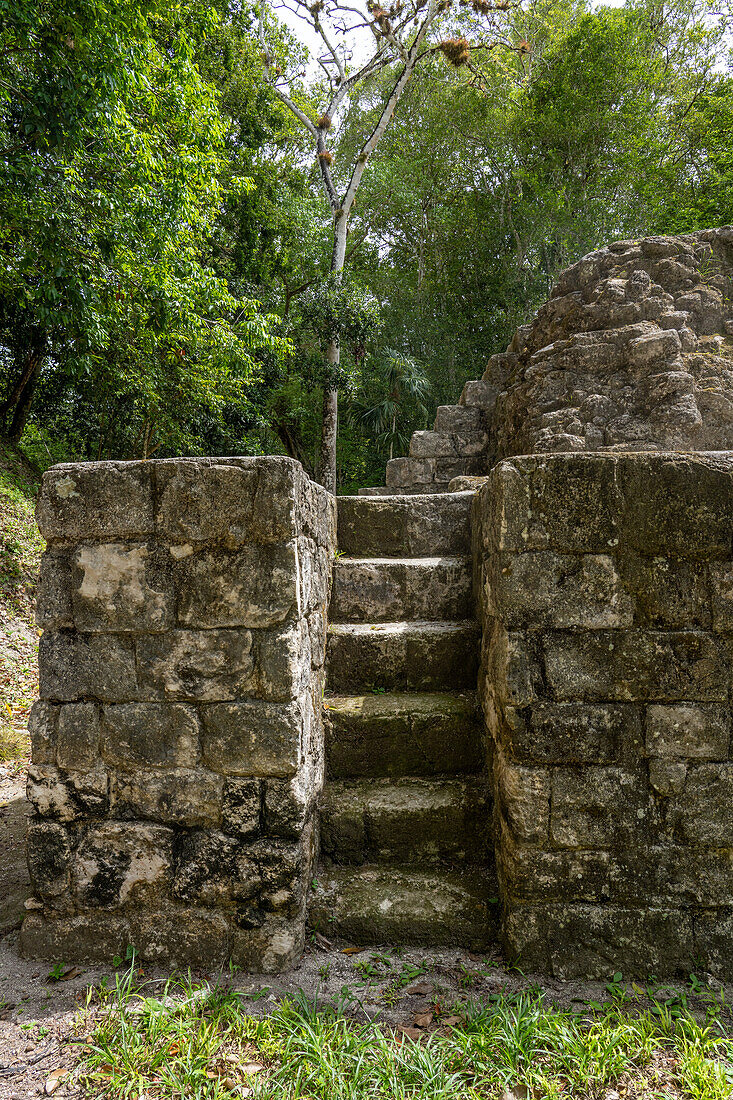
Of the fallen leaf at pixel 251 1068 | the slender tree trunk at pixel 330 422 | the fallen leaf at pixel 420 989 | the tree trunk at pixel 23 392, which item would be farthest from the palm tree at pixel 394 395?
the fallen leaf at pixel 251 1068

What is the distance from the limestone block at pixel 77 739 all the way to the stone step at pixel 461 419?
455cm

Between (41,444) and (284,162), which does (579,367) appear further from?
(284,162)

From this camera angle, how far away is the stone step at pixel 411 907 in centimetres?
245

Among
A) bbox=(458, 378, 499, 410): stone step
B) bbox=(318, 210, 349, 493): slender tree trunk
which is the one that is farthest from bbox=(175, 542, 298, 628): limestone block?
bbox=(318, 210, 349, 493): slender tree trunk

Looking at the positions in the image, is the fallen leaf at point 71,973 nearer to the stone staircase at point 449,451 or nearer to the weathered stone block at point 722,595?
the weathered stone block at point 722,595

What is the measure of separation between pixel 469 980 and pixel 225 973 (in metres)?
0.93

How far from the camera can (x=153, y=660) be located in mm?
2451

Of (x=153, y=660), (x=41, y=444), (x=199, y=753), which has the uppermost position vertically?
(x=41, y=444)

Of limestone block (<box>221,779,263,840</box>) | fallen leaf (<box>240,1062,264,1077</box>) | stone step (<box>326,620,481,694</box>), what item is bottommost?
fallen leaf (<box>240,1062,264,1077</box>)

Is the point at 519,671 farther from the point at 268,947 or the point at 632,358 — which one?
the point at 632,358

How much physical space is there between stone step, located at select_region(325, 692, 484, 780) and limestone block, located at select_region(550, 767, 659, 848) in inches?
24.4

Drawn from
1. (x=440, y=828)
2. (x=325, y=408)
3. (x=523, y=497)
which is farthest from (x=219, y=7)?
(x=440, y=828)

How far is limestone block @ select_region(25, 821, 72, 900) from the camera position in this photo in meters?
2.43

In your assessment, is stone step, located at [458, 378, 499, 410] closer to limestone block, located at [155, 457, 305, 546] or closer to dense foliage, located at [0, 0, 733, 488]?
dense foliage, located at [0, 0, 733, 488]
